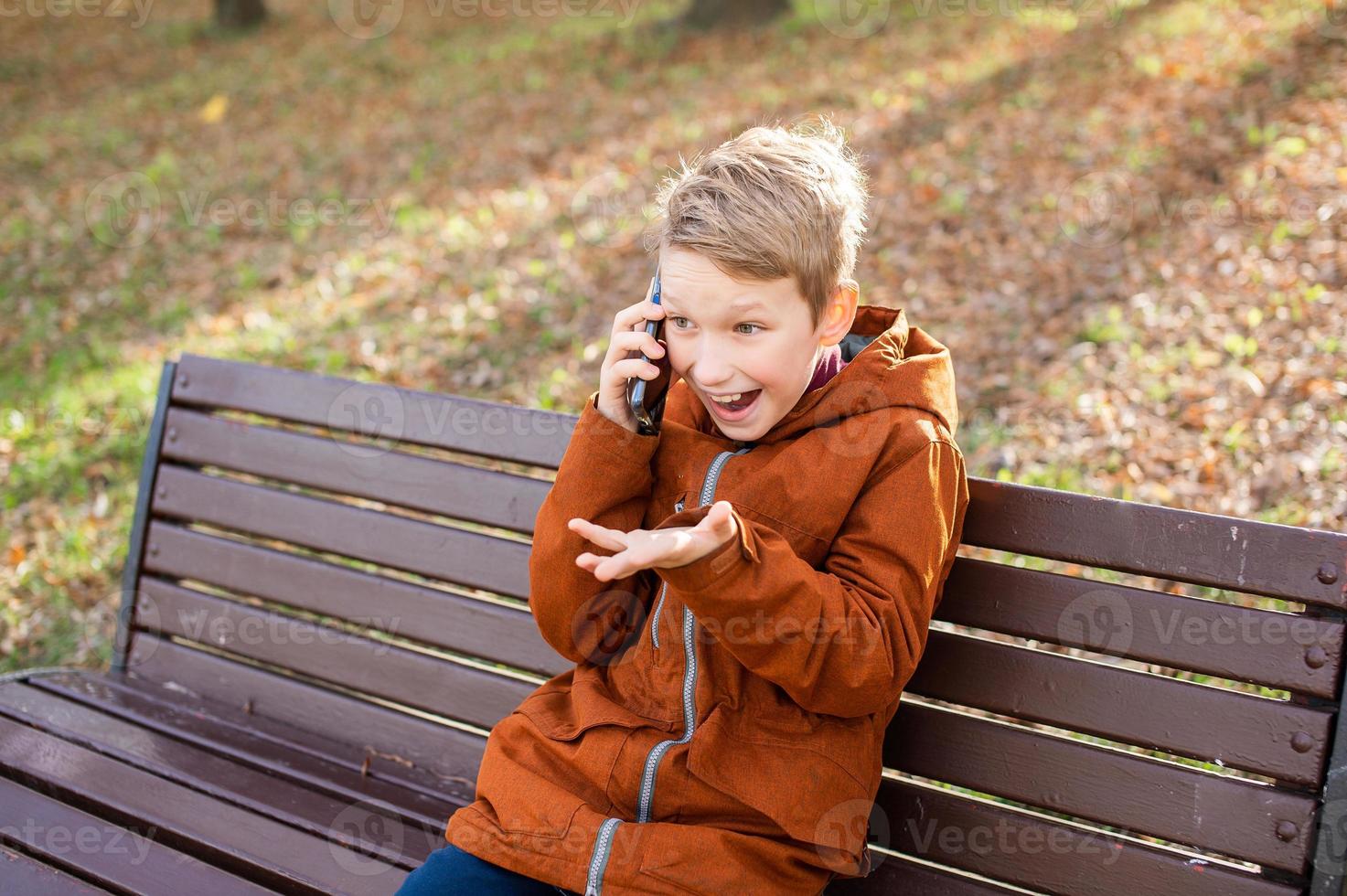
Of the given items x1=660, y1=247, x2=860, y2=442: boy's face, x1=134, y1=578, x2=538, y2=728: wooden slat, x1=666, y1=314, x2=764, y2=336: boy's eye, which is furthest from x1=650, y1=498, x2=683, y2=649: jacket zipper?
x1=134, y1=578, x2=538, y2=728: wooden slat

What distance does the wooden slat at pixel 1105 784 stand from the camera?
2.29 meters

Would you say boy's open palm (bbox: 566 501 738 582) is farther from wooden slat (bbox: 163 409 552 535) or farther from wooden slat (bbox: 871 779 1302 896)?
wooden slat (bbox: 163 409 552 535)

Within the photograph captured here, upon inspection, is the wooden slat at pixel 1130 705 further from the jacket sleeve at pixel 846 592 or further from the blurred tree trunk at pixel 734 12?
the blurred tree trunk at pixel 734 12

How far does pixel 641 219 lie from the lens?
8406mm

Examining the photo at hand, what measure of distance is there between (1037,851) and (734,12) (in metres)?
11.8

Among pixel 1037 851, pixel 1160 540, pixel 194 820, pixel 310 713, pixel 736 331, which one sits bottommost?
pixel 194 820

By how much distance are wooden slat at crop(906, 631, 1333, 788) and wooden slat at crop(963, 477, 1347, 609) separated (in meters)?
0.22

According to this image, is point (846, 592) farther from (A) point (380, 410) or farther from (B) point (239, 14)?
(B) point (239, 14)

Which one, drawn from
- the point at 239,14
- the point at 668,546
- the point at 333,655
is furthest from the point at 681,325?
the point at 239,14

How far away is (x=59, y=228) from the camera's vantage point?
33.0ft

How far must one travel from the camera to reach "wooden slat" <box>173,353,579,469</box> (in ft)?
10.2

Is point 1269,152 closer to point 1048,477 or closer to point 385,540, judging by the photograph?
point 1048,477

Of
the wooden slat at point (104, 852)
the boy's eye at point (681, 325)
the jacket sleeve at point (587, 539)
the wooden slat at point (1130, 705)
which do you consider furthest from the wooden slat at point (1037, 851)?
the wooden slat at point (104, 852)

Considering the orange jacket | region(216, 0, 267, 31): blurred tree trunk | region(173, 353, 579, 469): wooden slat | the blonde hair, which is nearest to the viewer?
the orange jacket
